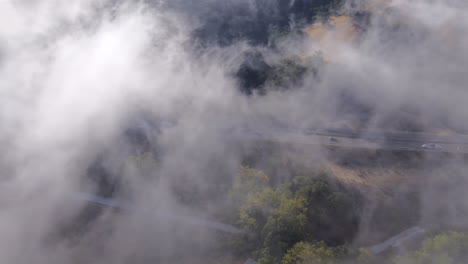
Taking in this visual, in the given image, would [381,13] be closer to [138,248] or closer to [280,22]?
[280,22]

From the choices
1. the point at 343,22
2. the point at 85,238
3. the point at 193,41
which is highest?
the point at 343,22

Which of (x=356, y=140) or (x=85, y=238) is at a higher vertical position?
(x=356, y=140)

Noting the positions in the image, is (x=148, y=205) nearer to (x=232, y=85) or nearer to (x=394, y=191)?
(x=232, y=85)

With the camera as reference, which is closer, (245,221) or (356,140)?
(245,221)

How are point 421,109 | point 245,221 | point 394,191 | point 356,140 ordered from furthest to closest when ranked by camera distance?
point 421,109 → point 356,140 → point 394,191 → point 245,221

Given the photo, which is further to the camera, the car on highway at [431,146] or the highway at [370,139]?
the highway at [370,139]

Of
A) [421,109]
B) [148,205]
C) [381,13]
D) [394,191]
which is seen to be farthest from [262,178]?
[381,13]

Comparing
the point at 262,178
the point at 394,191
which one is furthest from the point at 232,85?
the point at 394,191

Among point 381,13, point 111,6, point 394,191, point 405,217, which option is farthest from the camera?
point 381,13

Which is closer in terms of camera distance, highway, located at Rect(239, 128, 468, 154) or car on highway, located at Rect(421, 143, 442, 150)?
car on highway, located at Rect(421, 143, 442, 150)

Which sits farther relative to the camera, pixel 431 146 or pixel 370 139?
pixel 370 139
